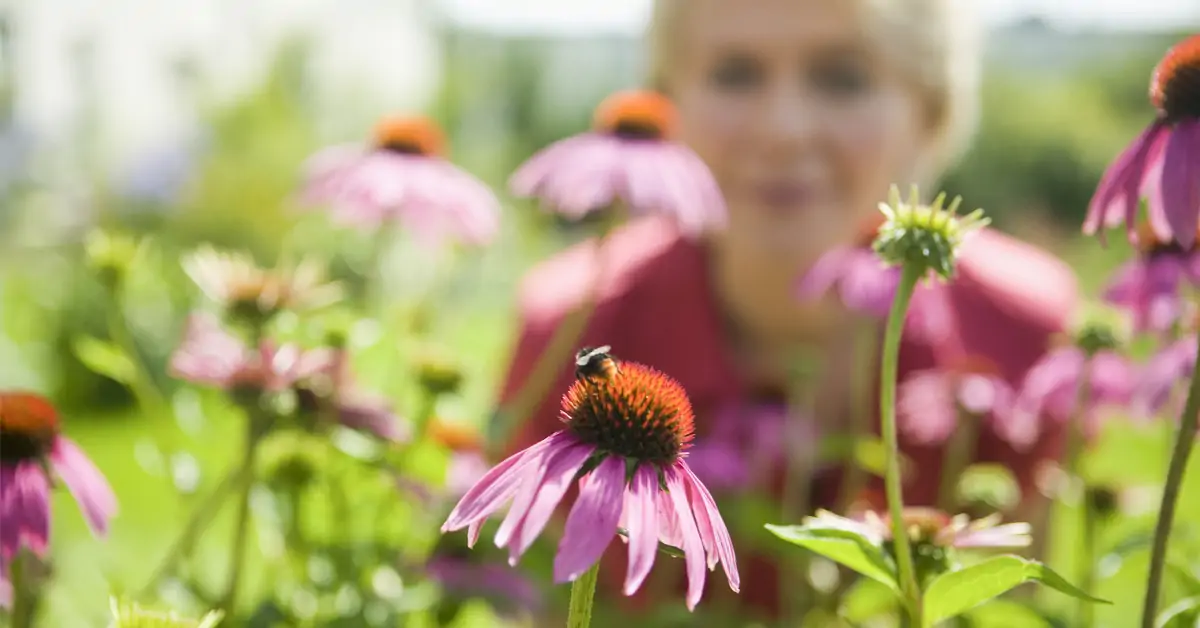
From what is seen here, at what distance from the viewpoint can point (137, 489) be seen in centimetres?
241

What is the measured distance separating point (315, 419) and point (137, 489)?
1943 mm

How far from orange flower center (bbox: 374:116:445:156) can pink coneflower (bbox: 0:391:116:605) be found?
45 centimetres

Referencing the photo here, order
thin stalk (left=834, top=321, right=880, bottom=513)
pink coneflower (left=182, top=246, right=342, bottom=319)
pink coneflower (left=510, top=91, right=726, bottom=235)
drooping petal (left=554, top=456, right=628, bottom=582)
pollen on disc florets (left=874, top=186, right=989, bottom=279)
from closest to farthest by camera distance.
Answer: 1. drooping petal (left=554, top=456, right=628, bottom=582)
2. pollen on disc florets (left=874, top=186, right=989, bottom=279)
3. pink coneflower (left=182, top=246, right=342, bottom=319)
4. pink coneflower (left=510, top=91, right=726, bottom=235)
5. thin stalk (left=834, top=321, right=880, bottom=513)

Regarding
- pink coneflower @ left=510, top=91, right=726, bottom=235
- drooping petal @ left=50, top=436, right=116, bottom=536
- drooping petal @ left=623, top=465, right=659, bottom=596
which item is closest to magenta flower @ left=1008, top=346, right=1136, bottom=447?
pink coneflower @ left=510, top=91, right=726, bottom=235

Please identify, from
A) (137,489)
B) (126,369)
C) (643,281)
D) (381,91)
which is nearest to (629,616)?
(126,369)

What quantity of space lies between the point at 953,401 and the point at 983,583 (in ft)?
1.88

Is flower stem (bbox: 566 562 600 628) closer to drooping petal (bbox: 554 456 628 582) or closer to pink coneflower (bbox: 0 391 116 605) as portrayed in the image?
drooping petal (bbox: 554 456 628 582)

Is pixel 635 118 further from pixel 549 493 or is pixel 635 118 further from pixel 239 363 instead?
pixel 549 493

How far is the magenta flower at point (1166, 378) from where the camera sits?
58 centimetres

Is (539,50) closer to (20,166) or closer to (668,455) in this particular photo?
(20,166)

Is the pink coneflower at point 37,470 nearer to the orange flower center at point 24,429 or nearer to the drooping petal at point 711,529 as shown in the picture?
the orange flower center at point 24,429

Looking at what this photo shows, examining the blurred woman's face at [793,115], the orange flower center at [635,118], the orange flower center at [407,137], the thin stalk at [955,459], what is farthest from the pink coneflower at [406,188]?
the thin stalk at [955,459]

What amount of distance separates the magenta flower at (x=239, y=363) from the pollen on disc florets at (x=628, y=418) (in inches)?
10.9

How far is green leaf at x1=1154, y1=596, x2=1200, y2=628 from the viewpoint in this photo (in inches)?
17.6
